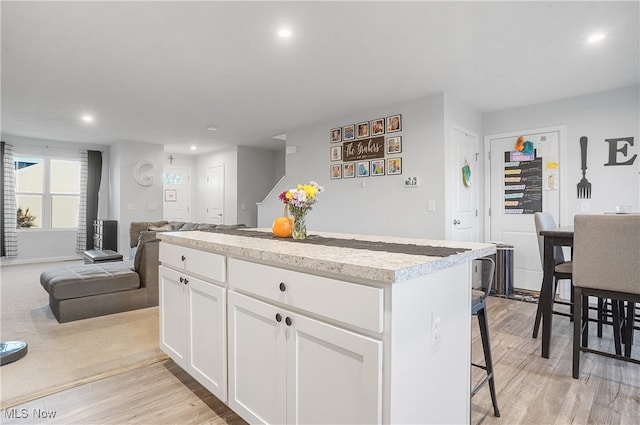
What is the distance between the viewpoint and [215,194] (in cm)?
824

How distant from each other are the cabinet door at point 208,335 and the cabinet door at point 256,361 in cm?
7

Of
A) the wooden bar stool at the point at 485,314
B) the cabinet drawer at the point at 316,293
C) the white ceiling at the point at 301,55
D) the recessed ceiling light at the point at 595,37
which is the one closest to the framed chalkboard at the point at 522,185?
the white ceiling at the point at 301,55

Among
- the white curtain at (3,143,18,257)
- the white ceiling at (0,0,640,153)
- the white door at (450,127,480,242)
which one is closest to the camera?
the white ceiling at (0,0,640,153)

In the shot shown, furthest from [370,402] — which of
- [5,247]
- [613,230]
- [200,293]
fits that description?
[5,247]

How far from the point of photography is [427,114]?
4094 millimetres

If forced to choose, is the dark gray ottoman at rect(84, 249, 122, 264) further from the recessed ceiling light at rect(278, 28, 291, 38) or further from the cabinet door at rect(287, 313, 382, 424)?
the cabinet door at rect(287, 313, 382, 424)

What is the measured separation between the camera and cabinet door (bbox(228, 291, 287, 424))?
1373 millimetres

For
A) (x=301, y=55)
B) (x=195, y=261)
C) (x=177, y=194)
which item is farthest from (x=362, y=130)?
(x=177, y=194)

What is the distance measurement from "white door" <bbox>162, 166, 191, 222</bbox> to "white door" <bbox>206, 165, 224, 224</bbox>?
2.52ft

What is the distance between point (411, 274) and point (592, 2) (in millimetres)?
2500

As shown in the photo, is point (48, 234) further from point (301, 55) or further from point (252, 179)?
point (301, 55)

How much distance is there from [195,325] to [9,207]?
6.73m

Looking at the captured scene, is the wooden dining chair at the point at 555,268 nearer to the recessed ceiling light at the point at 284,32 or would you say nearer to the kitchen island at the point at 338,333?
the kitchen island at the point at 338,333

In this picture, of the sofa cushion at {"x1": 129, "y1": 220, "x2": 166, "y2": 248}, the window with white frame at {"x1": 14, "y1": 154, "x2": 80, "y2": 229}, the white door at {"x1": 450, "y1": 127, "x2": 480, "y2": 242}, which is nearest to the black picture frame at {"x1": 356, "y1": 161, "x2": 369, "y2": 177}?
the white door at {"x1": 450, "y1": 127, "x2": 480, "y2": 242}
